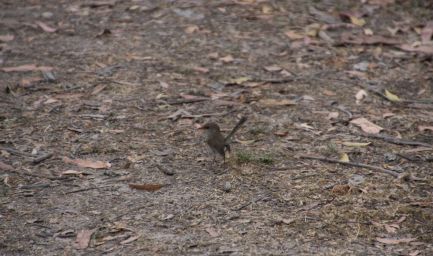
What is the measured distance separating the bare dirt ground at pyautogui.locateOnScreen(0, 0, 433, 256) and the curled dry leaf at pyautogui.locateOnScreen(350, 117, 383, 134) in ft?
0.11

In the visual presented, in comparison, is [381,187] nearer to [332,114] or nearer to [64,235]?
[332,114]

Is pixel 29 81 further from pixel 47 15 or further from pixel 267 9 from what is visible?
pixel 267 9

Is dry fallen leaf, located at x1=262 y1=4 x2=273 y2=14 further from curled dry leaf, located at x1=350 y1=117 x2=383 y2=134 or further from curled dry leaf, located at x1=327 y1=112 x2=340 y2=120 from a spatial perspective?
curled dry leaf, located at x1=350 y1=117 x2=383 y2=134

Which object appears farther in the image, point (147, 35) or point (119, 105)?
point (147, 35)

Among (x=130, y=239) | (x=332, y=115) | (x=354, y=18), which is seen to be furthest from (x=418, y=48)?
(x=130, y=239)

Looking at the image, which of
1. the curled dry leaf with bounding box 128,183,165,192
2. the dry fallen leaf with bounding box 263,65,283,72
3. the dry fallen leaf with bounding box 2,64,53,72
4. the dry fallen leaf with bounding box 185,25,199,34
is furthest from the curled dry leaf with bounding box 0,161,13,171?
the dry fallen leaf with bounding box 185,25,199,34

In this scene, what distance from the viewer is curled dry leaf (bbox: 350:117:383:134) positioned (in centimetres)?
577

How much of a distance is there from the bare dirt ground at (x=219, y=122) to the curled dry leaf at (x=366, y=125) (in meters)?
0.03

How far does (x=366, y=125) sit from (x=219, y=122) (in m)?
1.13

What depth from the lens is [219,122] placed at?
5.93m

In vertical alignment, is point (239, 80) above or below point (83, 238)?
below

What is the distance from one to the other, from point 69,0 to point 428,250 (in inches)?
224

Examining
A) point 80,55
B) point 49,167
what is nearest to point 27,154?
point 49,167

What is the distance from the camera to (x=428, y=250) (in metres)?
4.19
